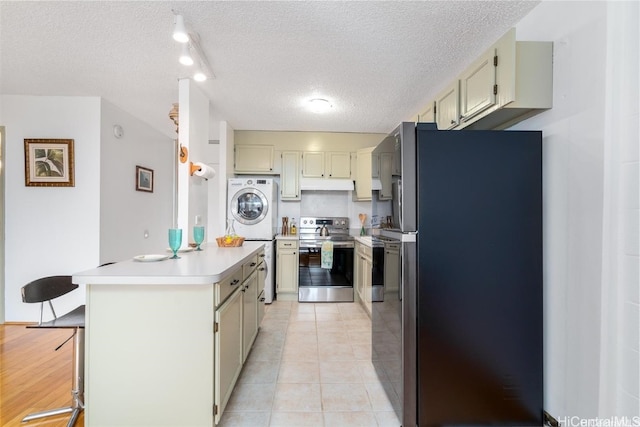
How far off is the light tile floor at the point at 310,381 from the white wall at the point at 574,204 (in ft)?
3.06

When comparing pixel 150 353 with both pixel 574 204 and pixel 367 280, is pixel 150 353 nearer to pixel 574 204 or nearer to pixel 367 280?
pixel 574 204

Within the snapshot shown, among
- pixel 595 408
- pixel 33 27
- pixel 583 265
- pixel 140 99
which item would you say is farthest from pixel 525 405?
pixel 140 99

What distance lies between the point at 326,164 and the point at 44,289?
333 cm

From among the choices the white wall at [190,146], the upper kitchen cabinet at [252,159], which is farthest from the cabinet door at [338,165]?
the white wall at [190,146]

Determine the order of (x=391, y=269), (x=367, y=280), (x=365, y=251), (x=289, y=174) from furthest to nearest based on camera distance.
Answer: (x=289, y=174)
(x=365, y=251)
(x=367, y=280)
(x=391, y=269)

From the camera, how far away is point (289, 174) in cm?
418

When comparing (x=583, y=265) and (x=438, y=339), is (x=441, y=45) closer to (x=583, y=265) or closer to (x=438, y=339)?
(x=583, y=265)

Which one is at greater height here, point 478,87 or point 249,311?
point 478,87

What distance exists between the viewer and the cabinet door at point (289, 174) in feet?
13.6

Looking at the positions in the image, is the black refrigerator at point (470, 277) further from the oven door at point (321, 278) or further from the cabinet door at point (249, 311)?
the oven door at point (321, 278)

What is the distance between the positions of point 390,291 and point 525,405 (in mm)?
905

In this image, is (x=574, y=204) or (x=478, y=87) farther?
(x=478, y=87)

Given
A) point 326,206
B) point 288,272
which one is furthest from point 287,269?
point 326,206

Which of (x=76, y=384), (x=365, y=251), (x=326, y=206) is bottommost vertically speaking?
(x=76, y=384)
